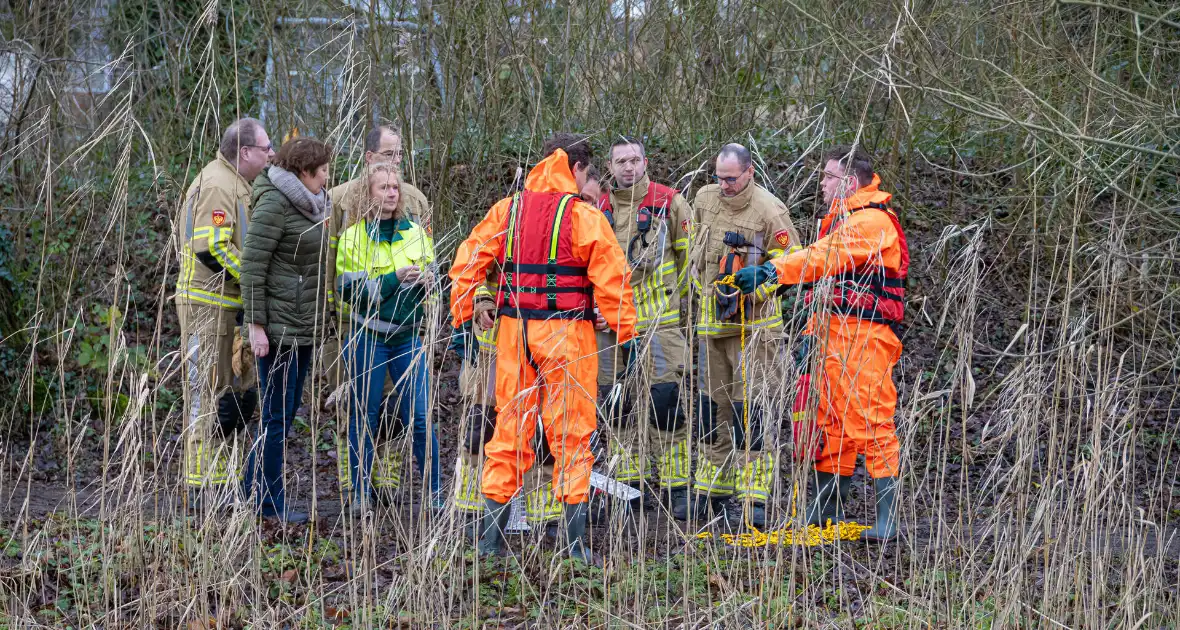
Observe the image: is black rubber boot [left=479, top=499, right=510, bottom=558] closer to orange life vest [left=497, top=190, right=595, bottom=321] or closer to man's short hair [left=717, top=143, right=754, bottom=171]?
orange life vest [left=497, top=190, right=595, bottom=321]

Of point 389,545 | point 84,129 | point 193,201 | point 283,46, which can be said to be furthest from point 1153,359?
point 84,129

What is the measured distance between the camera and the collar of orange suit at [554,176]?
506 cm

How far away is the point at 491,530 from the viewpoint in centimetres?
531

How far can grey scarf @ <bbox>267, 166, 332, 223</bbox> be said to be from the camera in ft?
17.8

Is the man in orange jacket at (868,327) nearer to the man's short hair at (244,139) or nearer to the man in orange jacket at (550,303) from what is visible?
the man in orange jacket at (550,303)

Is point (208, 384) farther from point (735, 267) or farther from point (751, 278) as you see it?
point (735, 267)

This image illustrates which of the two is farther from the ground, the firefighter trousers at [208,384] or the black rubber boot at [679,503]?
the firefighter trousers at [208,384]

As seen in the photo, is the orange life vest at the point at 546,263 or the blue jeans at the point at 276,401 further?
the blue jeans at the point at 276,401

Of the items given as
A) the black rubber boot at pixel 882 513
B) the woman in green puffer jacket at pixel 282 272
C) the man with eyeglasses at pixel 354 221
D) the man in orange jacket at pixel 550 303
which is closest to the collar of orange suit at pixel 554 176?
the man in orange jacket at pixel 550 303

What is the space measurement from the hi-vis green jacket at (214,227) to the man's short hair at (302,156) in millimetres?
264

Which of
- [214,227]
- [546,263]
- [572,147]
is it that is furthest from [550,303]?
[214,227]

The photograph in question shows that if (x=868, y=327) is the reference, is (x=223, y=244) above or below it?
above

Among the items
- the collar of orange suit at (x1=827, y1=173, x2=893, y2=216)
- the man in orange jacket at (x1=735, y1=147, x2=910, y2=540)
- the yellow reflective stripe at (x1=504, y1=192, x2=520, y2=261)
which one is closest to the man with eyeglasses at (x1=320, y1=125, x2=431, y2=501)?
the yellow reflective stripe at (x1=504, y1=192, x2=520, y2=261)

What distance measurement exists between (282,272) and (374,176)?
93 cm
